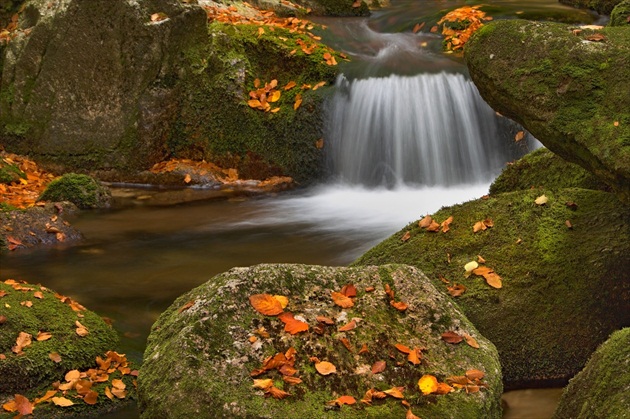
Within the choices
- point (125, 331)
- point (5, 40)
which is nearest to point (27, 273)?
point (125, 331)

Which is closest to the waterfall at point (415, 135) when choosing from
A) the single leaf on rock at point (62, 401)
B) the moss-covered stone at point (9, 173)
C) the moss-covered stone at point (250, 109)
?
the moss-covered stone at point (250, 109)

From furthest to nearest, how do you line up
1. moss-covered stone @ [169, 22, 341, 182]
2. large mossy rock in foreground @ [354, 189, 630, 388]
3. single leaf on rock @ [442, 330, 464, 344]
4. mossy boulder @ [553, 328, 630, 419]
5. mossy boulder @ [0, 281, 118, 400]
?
moss-covered stone @ [169, 22, 341, 182] → large mossy rock in foreground @ [354, 189, 630, 388] → mossy boulder @ [0, 281, 118, 400] → single leaf on rock @ [442, 330, 464, 344] → mossy boulder @ [553, 328, 630, 419]

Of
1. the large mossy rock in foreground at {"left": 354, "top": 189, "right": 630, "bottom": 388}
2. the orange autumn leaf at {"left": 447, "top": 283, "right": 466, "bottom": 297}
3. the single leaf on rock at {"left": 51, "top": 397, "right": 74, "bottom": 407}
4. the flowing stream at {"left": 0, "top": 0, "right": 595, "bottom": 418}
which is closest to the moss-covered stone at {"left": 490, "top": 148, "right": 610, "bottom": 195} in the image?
the large mossy rock in foreground at {"left": 354, "top": 189, "right": 630, "bottom": 388}

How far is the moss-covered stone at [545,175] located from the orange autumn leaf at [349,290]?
2.63 meters

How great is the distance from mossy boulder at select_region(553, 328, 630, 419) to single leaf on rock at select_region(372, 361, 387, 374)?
838 millimetres

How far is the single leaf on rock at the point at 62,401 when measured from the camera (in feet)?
14.3

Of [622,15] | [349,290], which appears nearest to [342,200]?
[622,15]

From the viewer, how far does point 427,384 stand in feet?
11.3

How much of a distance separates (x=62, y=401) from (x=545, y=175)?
3734 millimetres

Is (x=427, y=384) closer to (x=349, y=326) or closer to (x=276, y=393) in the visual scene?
(x=349, y=326)

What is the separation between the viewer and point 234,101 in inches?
445

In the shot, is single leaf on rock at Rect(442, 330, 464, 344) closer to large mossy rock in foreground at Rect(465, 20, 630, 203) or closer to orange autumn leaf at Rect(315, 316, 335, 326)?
orange autumn leaf at Rect(315, 316, 335, 326)

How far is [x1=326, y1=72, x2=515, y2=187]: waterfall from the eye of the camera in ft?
35.6

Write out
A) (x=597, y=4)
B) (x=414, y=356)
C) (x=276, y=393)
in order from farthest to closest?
(x=597, y=4), (x=414, y=356), (x=276, y=393)
